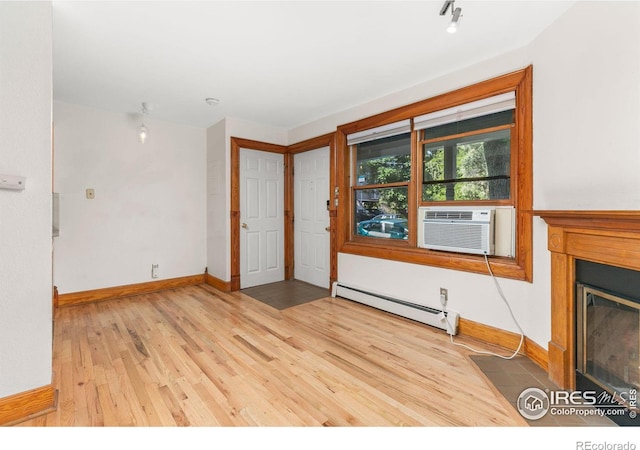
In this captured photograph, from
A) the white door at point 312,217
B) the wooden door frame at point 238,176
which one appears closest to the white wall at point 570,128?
the wooden door frame at point 238,176

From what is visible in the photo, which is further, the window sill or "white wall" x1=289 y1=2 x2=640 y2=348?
the window sill

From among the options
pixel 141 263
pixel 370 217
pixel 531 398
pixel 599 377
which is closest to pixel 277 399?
pixel 531 398

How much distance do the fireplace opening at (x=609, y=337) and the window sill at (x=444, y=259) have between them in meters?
0.48

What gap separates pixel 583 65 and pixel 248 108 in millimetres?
3130

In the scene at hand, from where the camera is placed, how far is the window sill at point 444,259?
7.59 ft

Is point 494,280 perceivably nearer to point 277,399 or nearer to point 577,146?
point 577,146

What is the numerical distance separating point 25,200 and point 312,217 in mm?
3120

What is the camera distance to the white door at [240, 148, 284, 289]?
4.18 metres

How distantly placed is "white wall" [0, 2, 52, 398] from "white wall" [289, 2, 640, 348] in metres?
2.92

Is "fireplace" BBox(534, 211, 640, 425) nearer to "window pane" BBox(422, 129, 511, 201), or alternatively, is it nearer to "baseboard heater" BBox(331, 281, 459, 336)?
"window pane" BBox(422, 129, 511, 201)

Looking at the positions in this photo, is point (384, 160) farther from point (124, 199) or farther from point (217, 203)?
point (124, 199)

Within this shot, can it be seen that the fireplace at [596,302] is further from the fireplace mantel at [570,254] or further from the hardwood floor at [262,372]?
the hardwood floor at [262,372]

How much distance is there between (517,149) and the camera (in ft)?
7.66

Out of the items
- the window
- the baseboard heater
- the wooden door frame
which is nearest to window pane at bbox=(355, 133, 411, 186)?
the window
